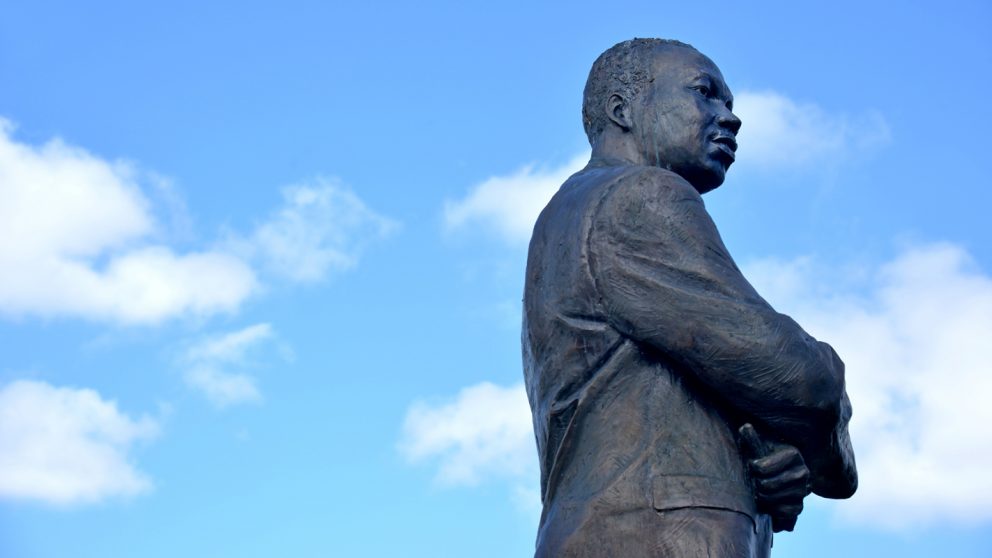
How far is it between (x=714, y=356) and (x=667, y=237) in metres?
0.56

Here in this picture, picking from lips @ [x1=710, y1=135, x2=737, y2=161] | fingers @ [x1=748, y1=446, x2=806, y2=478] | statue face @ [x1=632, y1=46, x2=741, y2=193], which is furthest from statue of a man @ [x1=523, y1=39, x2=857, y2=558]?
lips @ [x1=710, y1=135, x2=737, y2=161]

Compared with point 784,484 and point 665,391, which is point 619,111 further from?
point 784,484

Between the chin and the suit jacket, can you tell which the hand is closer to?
the suit jacket

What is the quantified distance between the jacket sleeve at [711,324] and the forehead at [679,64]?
0.86 m

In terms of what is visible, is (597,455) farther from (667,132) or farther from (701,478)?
(667,132)

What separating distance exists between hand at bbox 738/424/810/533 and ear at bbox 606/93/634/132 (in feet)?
5.57

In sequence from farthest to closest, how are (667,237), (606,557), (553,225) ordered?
(553,225), (667,237), (606,557)

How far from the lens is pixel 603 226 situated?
6.11m

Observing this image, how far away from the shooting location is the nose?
6.82 meters

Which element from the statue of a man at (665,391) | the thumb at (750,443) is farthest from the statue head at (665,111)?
the thumb at (750,443)

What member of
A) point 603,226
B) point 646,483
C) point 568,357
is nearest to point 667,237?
point 603,226

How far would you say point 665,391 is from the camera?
19.3 ft

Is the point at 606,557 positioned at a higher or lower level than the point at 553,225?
lower

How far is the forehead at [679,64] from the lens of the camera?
6.87 metres
